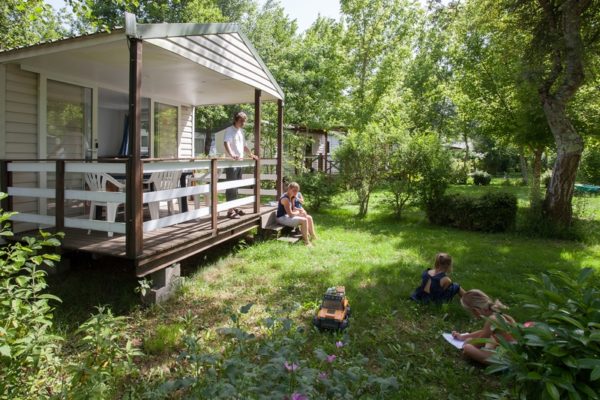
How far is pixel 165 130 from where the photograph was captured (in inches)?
375

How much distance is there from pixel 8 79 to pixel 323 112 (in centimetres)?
1273

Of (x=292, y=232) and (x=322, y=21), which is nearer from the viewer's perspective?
(x=292, y=232)

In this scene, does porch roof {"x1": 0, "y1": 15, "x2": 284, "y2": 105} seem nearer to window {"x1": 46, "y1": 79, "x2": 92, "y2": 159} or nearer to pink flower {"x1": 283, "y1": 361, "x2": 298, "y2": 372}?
window {"x1": 46, "y1": 79, "x2": 92, "y2": 159}

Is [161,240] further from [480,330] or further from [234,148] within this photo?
[480,330]

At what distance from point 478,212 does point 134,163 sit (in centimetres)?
802

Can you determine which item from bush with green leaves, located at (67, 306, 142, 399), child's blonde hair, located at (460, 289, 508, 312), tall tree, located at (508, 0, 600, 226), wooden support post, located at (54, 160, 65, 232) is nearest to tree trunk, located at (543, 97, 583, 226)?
tall tree, located at (508, 0, 600, 226)

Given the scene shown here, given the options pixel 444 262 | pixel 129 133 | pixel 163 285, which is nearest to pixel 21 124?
pixel 129 133

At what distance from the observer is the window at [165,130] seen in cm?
922

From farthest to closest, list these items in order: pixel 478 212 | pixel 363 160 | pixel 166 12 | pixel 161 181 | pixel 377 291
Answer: pixel 166 12 < pixel 363 160 < pixel 478 212 < pixel 161 181 < pixel 377 291

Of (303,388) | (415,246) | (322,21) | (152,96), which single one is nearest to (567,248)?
(415,246)

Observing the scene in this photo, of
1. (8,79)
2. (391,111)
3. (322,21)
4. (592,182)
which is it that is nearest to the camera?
(8,79)

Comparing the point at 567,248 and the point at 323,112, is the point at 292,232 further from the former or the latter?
the point at 323,112

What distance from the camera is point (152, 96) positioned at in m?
8.81

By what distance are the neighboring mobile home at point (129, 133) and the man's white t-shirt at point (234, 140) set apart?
281mm
